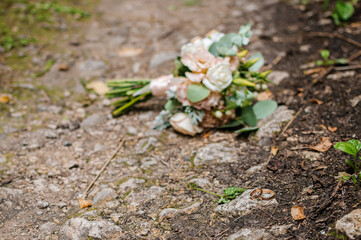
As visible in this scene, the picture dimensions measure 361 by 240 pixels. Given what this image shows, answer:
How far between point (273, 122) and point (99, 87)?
153cm

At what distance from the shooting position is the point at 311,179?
1.54 meters

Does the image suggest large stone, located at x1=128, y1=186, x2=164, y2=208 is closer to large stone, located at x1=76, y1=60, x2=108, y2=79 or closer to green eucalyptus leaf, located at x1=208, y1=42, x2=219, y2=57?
green eucalyptus leaf, located at x1=208, y1=42, x2=219, y2=57

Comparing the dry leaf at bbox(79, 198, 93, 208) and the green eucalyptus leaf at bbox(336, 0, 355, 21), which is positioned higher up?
the green eucalyptus leaf at bbox(336, 0, 355, 21)

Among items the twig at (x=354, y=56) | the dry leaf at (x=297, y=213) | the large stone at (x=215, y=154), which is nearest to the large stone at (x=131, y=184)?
the large stone at (x=215, y=154)

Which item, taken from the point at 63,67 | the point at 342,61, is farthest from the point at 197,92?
the point at 63,67

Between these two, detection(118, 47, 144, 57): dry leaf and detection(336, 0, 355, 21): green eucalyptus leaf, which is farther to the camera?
detection(118, 47, 144, 57): dry leaf

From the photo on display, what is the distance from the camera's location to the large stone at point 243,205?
146 cm

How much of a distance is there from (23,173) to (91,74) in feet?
4.22

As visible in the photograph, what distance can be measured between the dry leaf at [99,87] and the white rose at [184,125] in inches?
34.6

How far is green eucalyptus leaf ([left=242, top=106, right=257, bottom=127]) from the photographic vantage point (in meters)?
2.04

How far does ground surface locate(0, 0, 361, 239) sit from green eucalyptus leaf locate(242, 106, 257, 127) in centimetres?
11

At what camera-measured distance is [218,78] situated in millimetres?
1904

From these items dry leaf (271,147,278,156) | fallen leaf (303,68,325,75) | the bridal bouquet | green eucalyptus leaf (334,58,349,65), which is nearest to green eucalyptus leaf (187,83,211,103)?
the bridal bouquet

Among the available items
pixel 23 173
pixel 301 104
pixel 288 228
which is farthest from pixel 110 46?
pixel 288 228
